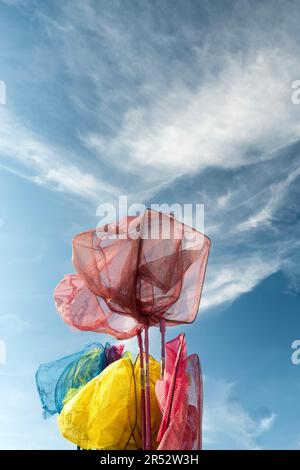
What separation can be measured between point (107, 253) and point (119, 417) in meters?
1.65

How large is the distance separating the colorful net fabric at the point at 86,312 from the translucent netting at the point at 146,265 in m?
0.47

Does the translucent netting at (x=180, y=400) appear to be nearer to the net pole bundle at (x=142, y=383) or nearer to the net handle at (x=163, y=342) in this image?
the net handle at (x=163, y=342)

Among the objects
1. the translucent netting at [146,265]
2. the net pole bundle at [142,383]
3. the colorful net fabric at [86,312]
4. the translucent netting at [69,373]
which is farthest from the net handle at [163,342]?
the translucent netting at [69,373]

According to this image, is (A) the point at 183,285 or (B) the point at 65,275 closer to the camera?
(A) the point at 183,285

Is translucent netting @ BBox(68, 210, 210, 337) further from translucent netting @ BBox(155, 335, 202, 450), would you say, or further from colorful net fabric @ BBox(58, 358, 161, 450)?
colorful net fabric @ BBox(58, 358, 161, 450)

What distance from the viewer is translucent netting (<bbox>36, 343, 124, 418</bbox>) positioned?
6601 mm

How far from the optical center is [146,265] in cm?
496

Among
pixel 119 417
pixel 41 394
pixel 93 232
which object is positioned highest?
pixel 93 232

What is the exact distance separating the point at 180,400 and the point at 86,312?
1.89 meters
